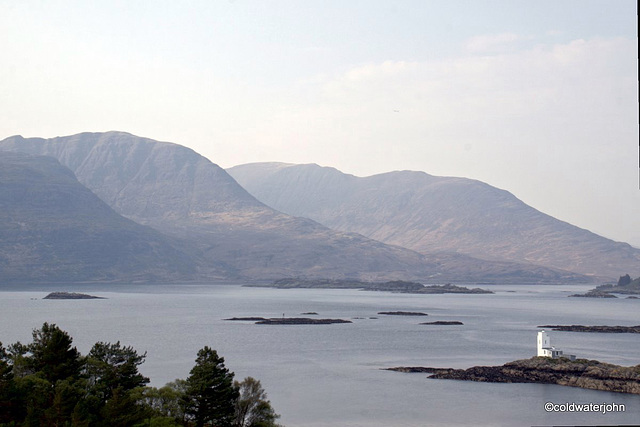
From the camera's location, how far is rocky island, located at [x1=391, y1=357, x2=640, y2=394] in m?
78.7

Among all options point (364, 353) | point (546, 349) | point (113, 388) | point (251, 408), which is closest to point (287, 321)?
point (364, 353)

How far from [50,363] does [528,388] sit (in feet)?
160

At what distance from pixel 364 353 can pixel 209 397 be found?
63047mm

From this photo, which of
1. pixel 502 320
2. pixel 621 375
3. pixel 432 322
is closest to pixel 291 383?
pixel 621 375

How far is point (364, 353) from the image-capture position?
370 feet

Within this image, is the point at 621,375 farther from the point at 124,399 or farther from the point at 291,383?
the point at 124,399

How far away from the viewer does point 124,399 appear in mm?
45188

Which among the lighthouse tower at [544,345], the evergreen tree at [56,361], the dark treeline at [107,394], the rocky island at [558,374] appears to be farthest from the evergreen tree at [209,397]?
the lighthouse tower at [544,345]

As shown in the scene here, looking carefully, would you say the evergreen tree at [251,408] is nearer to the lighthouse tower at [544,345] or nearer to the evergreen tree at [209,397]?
the evergreen tree at [209,397]

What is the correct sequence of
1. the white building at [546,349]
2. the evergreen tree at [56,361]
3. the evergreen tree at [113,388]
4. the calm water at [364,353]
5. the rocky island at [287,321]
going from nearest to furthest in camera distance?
the evergreen tree at [113,388], the evergreen tree at [56,361], the calm water at [364,353], the white building at [546,349], the rocky island at [287,321]

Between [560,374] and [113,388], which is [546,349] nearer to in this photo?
[560,374]

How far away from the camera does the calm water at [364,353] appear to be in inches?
2751

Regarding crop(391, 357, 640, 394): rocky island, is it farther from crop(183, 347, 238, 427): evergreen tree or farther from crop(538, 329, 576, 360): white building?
crop(183, 347, 238, 427): evergreen tree

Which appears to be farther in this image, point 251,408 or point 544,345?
point 544,345
